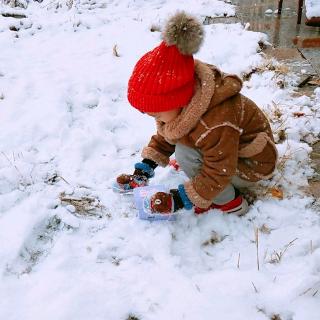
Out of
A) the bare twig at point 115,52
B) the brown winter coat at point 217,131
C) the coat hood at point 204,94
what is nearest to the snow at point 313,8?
the bare twig at point 115,52

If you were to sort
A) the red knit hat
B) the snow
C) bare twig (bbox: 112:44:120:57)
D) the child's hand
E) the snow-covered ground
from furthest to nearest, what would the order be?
the snow, bare twig (bbox: 112:44:120:57), the child's hand, the red knit hat, the snow-covered ground

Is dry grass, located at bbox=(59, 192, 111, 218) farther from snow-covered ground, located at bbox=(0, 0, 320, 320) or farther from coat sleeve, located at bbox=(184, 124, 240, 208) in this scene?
coat sleeve, located at bbox=(184, 124, 240, 208)

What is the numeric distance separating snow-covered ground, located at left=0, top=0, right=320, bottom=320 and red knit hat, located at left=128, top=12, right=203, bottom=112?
654 millimetres

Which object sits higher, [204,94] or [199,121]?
[204,94]

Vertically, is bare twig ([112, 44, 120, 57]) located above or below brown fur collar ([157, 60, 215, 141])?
below

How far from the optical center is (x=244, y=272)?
191 centimetres

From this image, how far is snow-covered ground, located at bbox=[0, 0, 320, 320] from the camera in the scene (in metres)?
1.78

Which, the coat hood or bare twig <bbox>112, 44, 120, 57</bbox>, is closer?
the coat hood

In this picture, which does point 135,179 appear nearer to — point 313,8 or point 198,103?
point 198,103

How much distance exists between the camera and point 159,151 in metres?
2.52

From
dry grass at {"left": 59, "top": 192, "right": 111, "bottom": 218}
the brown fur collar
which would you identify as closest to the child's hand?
dry grass at {"left": 59, "top": 192, "right": 111, "bottom": 218}

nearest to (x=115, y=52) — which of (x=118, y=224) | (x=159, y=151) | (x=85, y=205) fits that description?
(x=159, y=151)

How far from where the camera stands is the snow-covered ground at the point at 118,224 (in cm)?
178

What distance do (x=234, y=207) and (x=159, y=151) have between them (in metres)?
0.54
